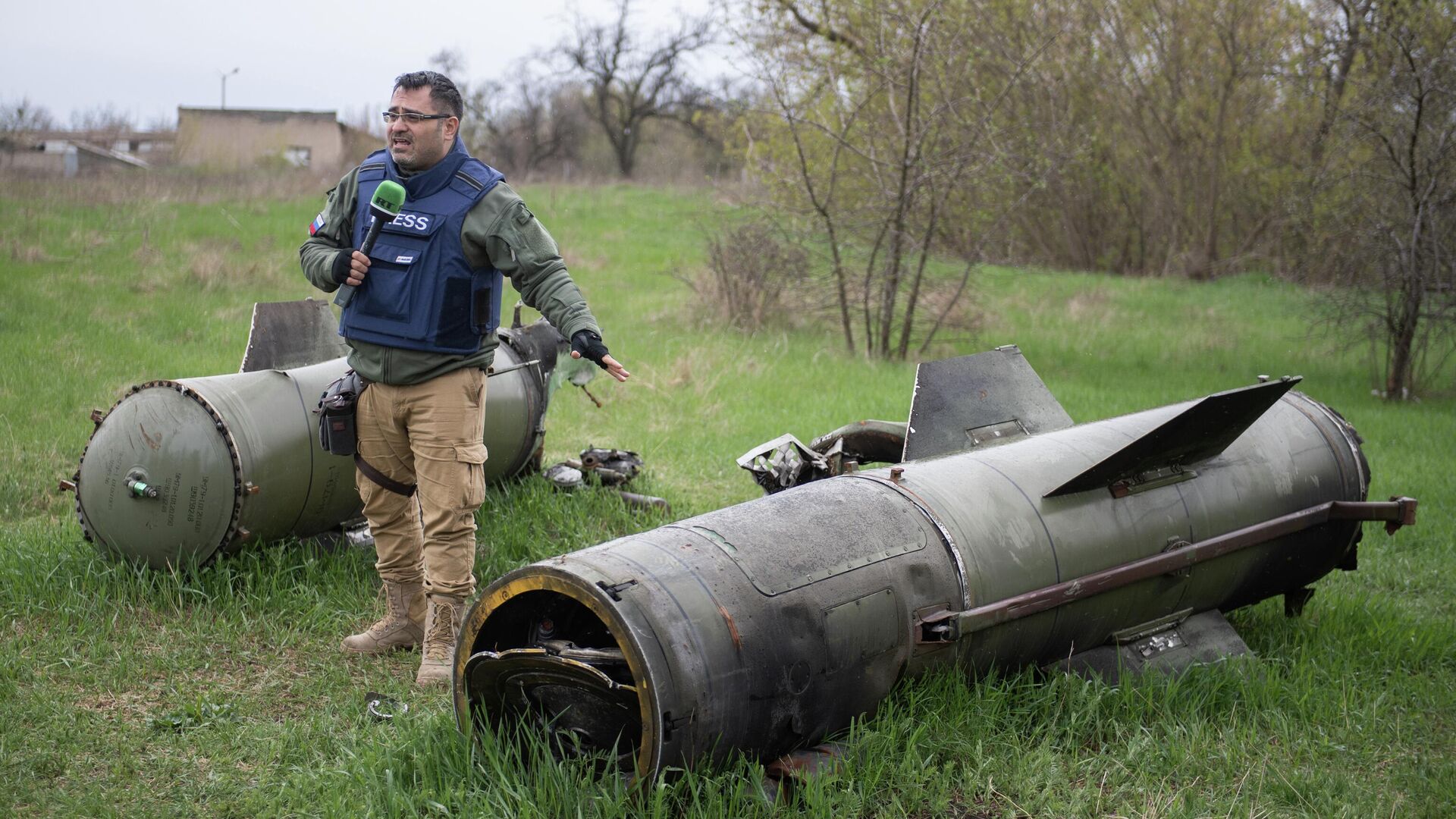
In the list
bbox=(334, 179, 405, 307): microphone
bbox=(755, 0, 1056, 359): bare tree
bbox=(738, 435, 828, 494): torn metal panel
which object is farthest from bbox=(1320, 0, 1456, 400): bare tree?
bbox=(334, 179, 405, 307): microphone

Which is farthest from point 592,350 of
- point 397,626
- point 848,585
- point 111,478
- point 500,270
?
point 111,478

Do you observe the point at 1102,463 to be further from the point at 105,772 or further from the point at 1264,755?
the point at 105,772

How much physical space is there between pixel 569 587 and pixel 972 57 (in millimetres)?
10989

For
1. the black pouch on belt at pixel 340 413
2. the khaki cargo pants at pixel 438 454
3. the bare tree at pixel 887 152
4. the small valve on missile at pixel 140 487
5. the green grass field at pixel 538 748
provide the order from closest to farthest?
the green grass field at pixel 538 748 → the khaki cargo pants at pixel 438 454 → the black pouch on belt at pixel 340 413 → the small valve on missile at pixel 140 487 → the bare tree at pixel 887 152

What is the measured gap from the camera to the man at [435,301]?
4.28 meters

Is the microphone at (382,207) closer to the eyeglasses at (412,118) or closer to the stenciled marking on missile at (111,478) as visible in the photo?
the eyeglasses at (412,118)

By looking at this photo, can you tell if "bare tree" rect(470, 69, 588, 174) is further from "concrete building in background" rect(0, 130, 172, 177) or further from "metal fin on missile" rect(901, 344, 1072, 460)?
"metal fin on missile" rect(901, 344, 1072, 460)

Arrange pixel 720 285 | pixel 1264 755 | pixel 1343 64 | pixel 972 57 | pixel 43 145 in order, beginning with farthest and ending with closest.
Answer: pixel 43 145
pixel 1343 64
pixel 720 285
pixel 972 57
pixel 1264 755

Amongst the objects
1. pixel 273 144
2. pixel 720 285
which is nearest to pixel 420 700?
pixel 720 285

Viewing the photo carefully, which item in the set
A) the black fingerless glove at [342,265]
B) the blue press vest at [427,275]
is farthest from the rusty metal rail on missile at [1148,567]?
the black fingerless glove at [342,265]

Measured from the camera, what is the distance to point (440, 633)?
4.49m

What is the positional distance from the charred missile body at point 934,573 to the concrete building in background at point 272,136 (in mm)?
28319

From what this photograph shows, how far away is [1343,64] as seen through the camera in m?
15.7

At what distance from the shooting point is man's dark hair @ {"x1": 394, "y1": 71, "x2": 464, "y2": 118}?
430 centimetres
